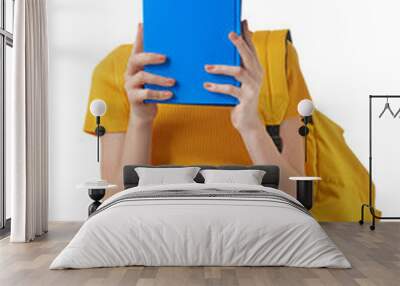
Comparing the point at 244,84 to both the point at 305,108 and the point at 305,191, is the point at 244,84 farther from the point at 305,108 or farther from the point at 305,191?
the point at 305,191

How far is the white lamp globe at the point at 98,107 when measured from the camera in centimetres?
617

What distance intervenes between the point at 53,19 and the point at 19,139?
189 cm

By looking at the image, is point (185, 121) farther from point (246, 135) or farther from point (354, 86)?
point (354, 86)

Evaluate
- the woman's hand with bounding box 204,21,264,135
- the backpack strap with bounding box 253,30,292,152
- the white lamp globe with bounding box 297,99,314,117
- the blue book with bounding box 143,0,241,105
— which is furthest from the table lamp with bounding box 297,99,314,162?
the blue book with bounding box 143,0,241,105

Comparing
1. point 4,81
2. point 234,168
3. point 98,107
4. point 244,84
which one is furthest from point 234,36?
point 4,81

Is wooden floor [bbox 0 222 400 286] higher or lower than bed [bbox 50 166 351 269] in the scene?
lower

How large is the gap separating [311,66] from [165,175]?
206 cm

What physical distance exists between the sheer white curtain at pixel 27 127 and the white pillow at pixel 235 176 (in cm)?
170

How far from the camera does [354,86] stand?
21.0 feet

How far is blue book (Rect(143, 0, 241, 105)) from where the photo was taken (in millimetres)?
4766

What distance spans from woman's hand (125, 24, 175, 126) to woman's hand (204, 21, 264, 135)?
0.39m

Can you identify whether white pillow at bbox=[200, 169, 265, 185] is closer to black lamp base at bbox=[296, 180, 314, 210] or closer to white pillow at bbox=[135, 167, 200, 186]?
white pillow at bbox=[135, 167, 200, 186]

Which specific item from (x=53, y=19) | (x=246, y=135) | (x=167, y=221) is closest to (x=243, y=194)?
(x=167, y=221)

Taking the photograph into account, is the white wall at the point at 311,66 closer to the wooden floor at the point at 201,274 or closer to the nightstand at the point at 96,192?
the nightstand at the point at 96,192
